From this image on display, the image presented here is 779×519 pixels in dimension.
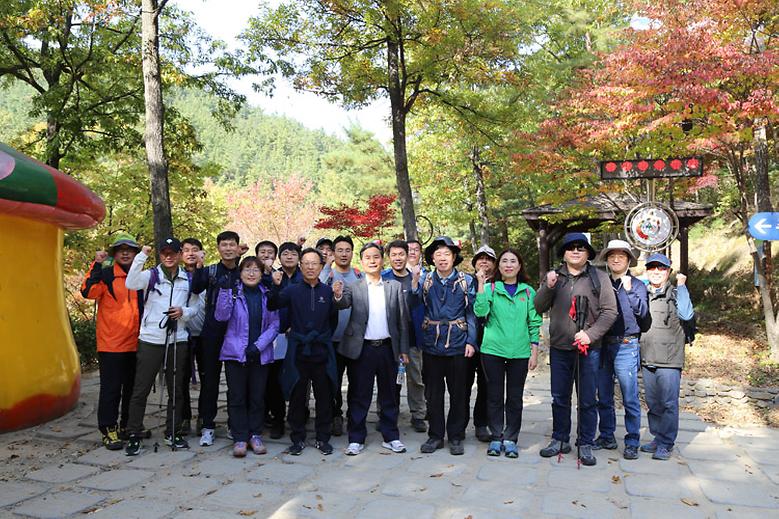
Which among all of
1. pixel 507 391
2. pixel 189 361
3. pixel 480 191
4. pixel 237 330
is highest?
pixel 480 191

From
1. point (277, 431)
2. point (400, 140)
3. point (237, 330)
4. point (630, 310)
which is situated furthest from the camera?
point (400, 140)

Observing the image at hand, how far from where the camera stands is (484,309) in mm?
4617

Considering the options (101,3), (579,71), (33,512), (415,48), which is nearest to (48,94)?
(101,3)

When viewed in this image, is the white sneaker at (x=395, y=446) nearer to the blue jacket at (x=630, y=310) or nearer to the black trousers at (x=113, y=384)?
the blue jacket at (x=630, y=310)

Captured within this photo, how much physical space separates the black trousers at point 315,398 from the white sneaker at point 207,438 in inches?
28.2

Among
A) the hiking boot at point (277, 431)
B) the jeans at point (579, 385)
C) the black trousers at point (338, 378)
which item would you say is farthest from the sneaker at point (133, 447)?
the jeans at point (579, 385)

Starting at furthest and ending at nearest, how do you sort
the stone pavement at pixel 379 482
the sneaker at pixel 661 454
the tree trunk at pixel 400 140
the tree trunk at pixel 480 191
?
the tree trunk at pixel 480 191 < the tree trunk at pixel 400 140 < the sneaker at pixel 661 454 < the stone pavement at pixel 379 482

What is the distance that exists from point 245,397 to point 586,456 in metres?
2.78

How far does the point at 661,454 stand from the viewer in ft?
14.8

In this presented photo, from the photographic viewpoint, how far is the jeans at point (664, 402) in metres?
4.52

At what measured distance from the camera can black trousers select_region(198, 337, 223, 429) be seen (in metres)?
4.87

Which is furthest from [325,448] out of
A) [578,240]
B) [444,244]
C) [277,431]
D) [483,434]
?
[578,240]

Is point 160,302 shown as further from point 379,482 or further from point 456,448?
point 456,448

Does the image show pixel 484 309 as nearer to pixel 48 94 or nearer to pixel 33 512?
pixel 33 512
